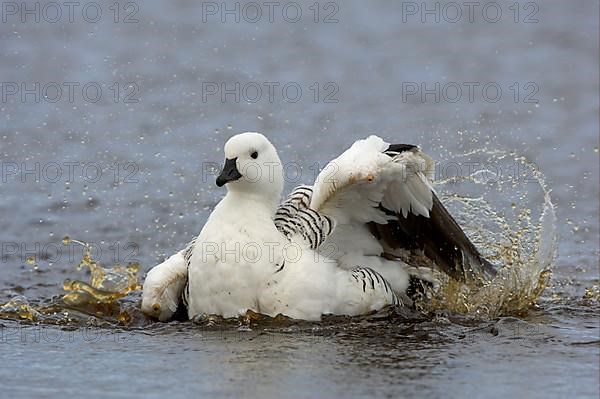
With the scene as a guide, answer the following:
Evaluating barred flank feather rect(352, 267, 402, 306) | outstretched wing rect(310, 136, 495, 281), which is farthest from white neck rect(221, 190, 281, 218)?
barred flank feather rect(352, 267, 402, 306)

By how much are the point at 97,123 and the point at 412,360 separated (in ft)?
25.7

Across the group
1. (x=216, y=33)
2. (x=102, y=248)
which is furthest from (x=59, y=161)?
(x=216, y=33)

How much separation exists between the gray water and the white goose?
0.23 meters

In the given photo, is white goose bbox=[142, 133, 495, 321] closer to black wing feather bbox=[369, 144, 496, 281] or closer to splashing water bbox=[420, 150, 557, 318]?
black wing feather bbox=[369, 144, 496, 281]

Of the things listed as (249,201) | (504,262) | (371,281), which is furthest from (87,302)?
(504,262)

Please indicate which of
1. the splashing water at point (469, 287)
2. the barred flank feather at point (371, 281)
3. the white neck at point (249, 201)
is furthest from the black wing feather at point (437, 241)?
the white neck at point (249, 201)

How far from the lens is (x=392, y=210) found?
359 inches

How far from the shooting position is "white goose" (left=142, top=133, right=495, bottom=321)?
8.56 m

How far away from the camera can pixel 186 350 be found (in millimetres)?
8141

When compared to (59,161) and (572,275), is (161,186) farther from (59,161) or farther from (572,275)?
(572,275)

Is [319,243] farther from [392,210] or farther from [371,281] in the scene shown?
[392,210]

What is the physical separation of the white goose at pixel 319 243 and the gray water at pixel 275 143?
23 centimetres

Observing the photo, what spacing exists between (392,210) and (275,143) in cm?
517

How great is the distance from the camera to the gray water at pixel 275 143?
7.59 meters
